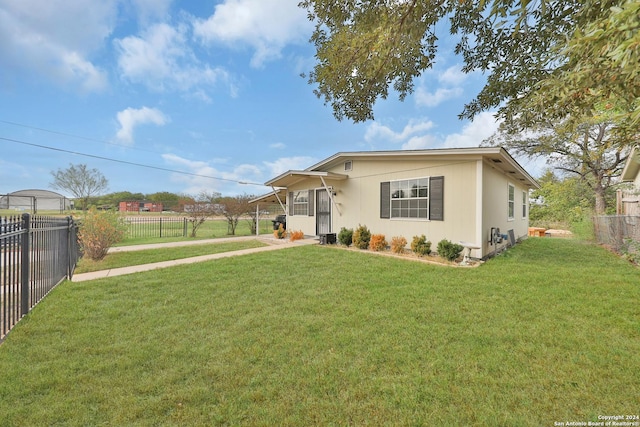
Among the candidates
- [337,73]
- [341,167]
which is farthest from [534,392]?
[341,167]

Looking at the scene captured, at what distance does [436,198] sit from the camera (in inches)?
312

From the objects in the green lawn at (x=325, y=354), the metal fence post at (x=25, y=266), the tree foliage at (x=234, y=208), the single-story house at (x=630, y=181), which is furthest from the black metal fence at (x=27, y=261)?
the single-story house at (x=630, y=181)

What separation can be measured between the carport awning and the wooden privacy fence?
25.6 ft

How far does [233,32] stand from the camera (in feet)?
27.8

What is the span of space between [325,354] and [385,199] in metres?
6.98

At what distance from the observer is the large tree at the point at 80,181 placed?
21.9 metres

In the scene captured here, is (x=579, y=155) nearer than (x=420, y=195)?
No

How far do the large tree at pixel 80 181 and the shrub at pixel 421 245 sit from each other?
2471cm

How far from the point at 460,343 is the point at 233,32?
963 cm

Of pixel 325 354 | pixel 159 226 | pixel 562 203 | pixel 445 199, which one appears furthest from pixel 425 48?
pixel 562 203

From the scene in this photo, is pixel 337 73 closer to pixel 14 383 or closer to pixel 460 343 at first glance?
pixel 460 343

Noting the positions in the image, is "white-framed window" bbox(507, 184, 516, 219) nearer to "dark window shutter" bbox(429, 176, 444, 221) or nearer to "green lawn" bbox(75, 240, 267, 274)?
"dark window shutter" bbox(429, 176, 444, 221)

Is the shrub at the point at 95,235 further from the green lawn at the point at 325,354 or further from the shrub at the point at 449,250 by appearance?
the shrub at the point at 449,250

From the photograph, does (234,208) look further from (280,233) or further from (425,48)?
(425,48)
